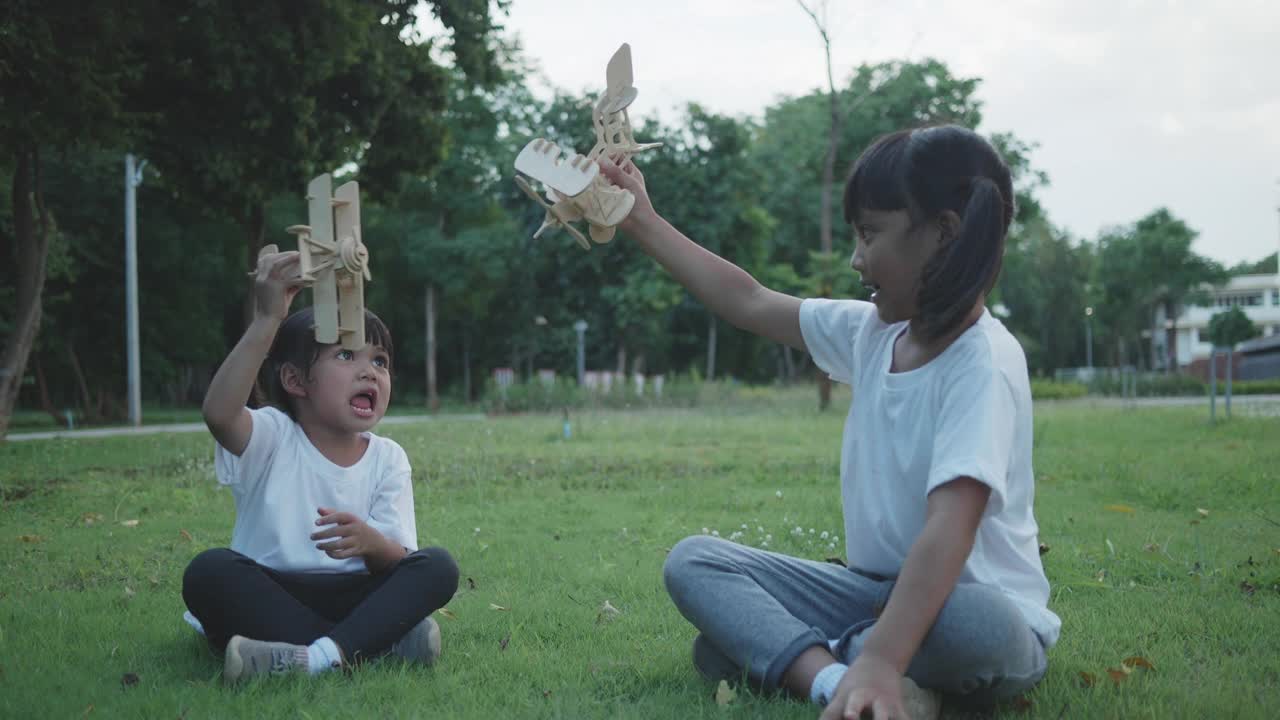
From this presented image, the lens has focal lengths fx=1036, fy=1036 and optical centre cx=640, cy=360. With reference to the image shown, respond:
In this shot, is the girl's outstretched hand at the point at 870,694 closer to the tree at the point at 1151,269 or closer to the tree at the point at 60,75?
the tree at the point at 60,75

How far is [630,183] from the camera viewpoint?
2.76 metres

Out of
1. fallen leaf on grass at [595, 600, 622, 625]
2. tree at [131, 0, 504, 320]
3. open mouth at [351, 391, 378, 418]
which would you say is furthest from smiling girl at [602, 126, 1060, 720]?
tree at [131, 0, 504, 320]

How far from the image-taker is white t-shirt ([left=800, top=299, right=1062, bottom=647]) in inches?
82.6

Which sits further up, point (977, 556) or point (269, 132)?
point (269, 132)

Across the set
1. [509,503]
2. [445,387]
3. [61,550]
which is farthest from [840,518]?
[445,387]

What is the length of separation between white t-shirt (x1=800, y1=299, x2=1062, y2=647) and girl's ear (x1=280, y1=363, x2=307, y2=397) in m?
1.64

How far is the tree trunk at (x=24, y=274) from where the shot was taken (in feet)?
40.1

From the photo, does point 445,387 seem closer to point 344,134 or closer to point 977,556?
point 344,134

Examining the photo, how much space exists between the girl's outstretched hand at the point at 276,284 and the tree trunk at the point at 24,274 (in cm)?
1134

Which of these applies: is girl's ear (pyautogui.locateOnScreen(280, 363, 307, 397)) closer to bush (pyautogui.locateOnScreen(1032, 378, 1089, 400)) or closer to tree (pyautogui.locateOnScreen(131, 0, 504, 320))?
tree (pyautogui.locateOnScreen(131, 0, 504, 320))

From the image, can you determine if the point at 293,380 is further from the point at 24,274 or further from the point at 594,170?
the point at 24,274

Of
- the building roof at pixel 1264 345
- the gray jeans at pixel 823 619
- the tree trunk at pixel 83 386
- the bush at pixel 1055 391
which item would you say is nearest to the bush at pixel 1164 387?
the bush at pixel 1055 391

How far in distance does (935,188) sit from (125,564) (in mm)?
4007

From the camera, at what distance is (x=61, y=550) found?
4.99 m
